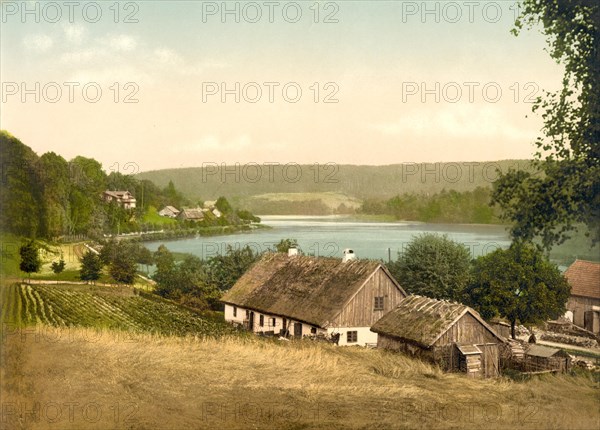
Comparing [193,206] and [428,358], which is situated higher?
[193,206]

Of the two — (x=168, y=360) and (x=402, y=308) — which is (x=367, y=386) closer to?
(x=402, y=308)

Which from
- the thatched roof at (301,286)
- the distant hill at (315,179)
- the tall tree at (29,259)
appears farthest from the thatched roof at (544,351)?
the tall tree at (29,259)

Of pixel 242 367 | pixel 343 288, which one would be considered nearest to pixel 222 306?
pixel 242 367

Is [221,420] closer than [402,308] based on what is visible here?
Yes

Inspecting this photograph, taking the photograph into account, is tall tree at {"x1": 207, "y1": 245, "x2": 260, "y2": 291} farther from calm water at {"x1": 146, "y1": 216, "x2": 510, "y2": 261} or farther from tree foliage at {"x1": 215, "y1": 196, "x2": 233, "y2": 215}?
tree foliage at {"x1": 215, "y1": 196, "x2": 233, "y2": 215}

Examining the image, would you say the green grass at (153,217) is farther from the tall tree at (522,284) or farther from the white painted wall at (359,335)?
the tall tree at (522,284)
